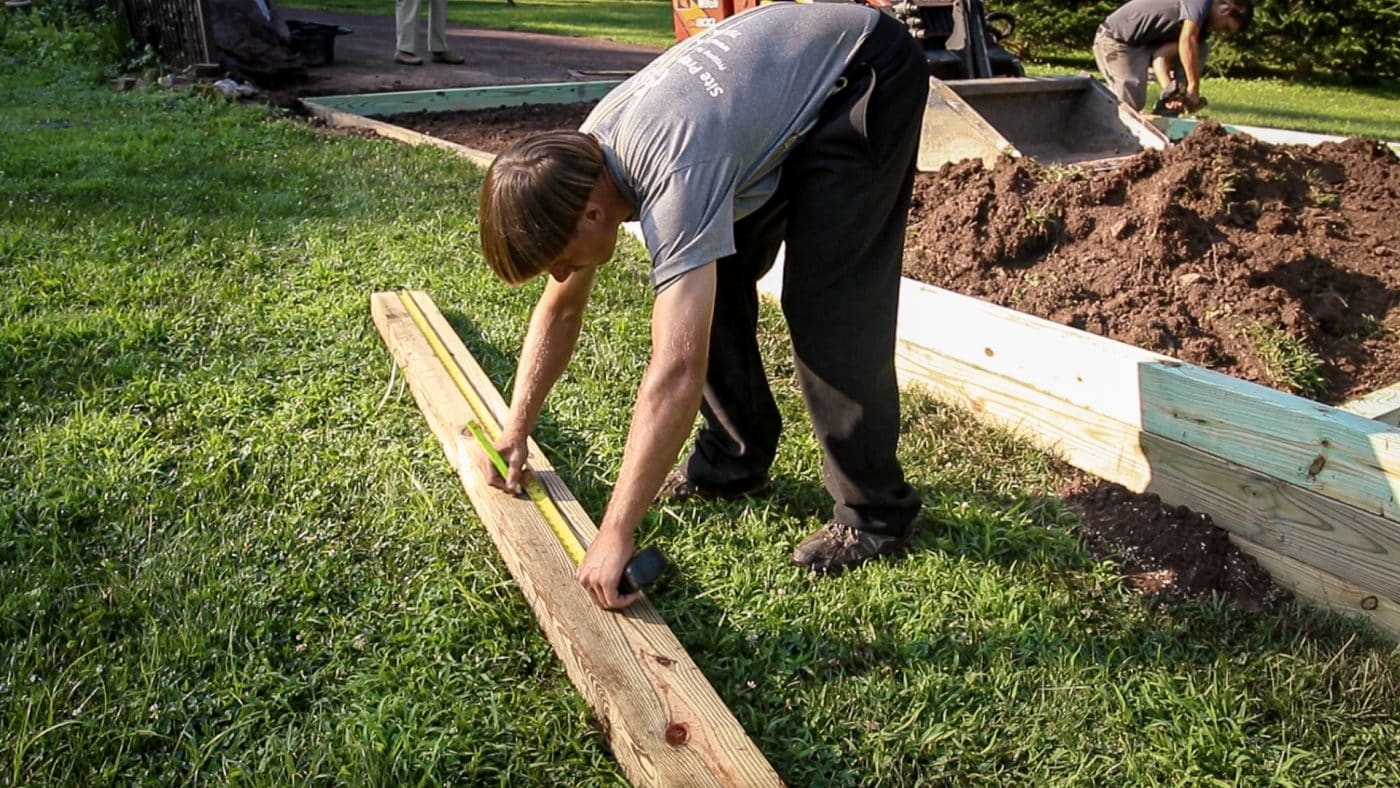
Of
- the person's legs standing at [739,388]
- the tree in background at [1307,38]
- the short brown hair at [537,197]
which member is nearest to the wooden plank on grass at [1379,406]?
the person's legs standing at [739,388]

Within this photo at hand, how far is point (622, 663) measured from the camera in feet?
7.77

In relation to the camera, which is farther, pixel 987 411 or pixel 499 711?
pixel 987 411

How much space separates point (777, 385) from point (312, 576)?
1.87 m

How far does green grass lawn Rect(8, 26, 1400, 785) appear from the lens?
2312 mm

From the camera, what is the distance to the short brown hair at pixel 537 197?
2195 millimetres

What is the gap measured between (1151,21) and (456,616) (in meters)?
7.80

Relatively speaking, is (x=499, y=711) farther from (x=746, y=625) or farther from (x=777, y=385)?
(x=777, y=385)

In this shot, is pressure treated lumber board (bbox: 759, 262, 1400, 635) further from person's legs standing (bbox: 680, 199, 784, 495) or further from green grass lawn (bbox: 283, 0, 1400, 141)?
green grass lawn (bbox: 283, 0, 1400, 141)

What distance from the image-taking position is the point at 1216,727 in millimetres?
2404

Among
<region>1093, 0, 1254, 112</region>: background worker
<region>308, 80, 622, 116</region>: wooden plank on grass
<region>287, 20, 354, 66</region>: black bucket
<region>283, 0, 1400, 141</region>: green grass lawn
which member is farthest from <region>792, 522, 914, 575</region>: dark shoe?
<region>287, 20, 354, 66</region>: black bucket

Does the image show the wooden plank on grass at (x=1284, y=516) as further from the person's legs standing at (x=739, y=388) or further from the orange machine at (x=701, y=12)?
the orange machine at (x=701, y=12)

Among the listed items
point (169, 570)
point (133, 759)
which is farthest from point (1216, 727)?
point (169, 570)

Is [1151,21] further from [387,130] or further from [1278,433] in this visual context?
[1278,433]

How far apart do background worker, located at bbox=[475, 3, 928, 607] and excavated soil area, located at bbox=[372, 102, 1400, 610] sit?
2.55 feet
